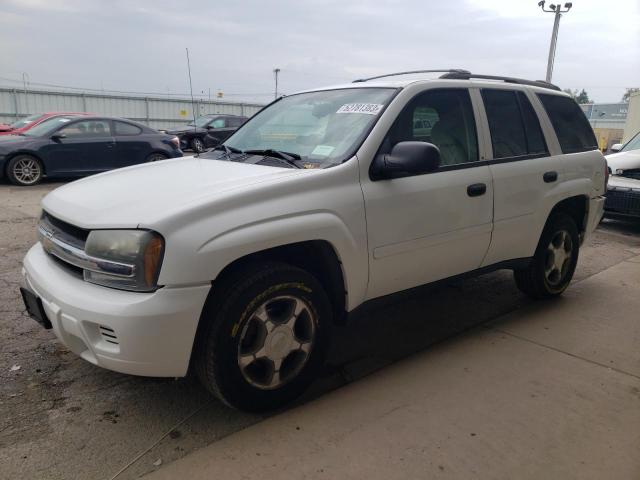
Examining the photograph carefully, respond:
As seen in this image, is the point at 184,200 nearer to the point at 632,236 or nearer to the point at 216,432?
the point at 216,432

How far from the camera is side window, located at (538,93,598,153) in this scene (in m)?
4.29

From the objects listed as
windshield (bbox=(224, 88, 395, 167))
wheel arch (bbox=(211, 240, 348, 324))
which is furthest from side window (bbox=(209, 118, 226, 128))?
wheel arch (bbox=(211, 240, 348, 324))

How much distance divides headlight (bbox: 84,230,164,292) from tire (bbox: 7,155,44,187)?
9020 millimetres

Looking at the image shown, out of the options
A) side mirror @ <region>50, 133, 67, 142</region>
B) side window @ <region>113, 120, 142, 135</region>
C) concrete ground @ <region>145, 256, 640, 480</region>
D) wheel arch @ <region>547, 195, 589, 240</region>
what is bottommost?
concrete ground @ <region>145, 256, 640, 480</region>

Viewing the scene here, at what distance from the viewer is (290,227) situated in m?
2.59

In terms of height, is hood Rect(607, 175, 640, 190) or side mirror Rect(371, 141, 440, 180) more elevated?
side mirror Rect(371, 141, 440, 180)

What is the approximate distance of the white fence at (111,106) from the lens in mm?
19812

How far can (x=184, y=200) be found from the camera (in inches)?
97.3

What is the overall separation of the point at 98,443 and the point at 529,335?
9.56 feet

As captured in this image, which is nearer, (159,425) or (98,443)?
(98,443)

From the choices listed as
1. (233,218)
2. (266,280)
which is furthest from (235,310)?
(233,218)

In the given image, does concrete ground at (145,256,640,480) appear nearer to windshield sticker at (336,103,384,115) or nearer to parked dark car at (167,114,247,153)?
windshield sticker at (336,103,384,115)

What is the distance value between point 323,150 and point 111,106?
2184 cm

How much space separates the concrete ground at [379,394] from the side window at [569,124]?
142cm
